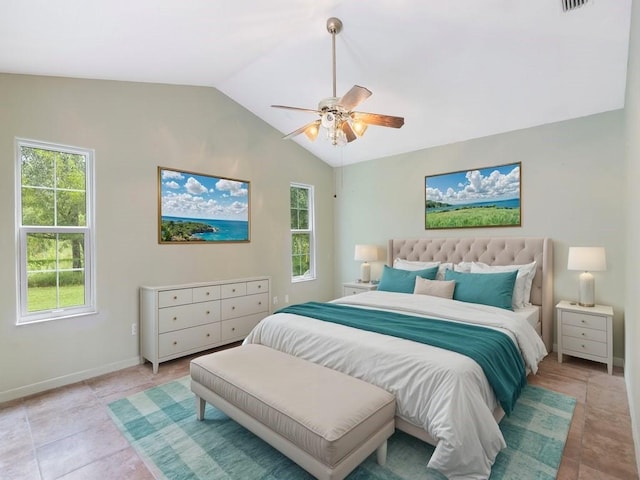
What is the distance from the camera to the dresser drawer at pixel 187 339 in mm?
3336

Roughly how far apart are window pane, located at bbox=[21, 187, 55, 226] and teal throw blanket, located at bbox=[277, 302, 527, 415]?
8.36 ft

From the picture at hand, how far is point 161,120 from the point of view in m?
3.64

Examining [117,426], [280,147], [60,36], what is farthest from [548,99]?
[117,426]

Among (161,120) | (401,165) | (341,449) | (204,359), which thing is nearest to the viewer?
(341,449)

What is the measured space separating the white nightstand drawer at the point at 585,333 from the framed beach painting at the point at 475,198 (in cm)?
125

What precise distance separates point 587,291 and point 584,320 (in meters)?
0.31

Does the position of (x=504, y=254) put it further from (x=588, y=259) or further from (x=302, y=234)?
(x=302, y=234)

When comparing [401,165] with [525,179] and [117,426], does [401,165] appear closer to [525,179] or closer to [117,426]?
[525,179]

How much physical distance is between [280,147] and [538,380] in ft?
14.0

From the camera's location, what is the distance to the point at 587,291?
10.7ft

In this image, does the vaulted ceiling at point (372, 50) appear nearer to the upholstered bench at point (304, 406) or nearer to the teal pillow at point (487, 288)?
the teal pillow at point (487, 288)

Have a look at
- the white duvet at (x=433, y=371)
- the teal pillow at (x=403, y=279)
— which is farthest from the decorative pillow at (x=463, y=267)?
the white duvet at (x=433, y=371)

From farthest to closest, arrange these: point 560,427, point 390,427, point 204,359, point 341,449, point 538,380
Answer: point 538,380 < point 204,359 < point 560,427 < point 390,427 < point 341,449

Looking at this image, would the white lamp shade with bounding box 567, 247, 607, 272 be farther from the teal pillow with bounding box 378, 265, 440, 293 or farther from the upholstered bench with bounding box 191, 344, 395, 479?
the upholstered bench with bounding box 191, 344, 395, 479
